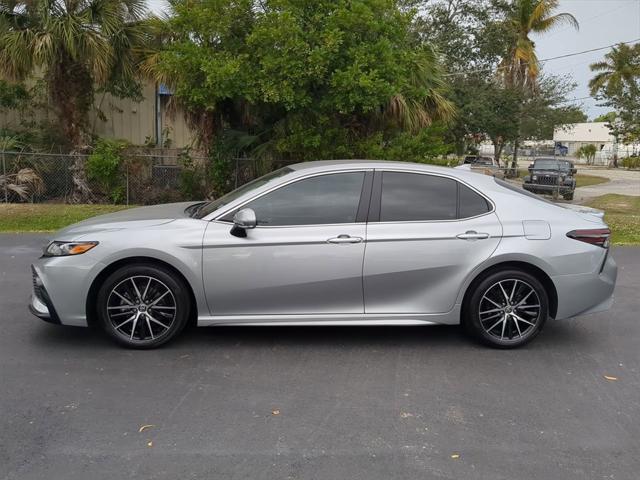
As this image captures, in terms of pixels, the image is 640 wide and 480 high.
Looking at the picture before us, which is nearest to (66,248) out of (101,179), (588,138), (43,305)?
(43,305)

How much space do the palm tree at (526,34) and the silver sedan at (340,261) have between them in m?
29.4

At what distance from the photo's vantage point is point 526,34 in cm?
3247

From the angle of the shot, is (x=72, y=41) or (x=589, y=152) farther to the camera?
(x=589, y=152)

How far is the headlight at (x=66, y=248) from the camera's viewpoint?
4938 mm

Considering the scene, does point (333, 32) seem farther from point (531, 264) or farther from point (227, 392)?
point (227, 392)

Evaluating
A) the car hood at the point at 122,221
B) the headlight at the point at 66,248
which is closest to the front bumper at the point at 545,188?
the car hood at the point at 122,221

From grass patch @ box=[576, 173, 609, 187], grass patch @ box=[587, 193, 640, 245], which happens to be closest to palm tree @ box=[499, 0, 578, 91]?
grass patch @ box=[576, 173, 609, 187]

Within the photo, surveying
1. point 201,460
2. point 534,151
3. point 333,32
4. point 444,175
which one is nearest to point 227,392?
point 201,460

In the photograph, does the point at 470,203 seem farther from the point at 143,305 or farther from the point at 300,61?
the point at 300,61

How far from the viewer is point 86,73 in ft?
46.2

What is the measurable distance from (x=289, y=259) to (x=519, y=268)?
1979 millimetres

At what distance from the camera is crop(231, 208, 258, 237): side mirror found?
4.87m

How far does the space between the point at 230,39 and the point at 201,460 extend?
9862 millimetres

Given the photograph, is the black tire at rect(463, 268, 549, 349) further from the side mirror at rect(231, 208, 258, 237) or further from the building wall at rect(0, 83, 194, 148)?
the building wall at rect(0, 83, 194, 148)
